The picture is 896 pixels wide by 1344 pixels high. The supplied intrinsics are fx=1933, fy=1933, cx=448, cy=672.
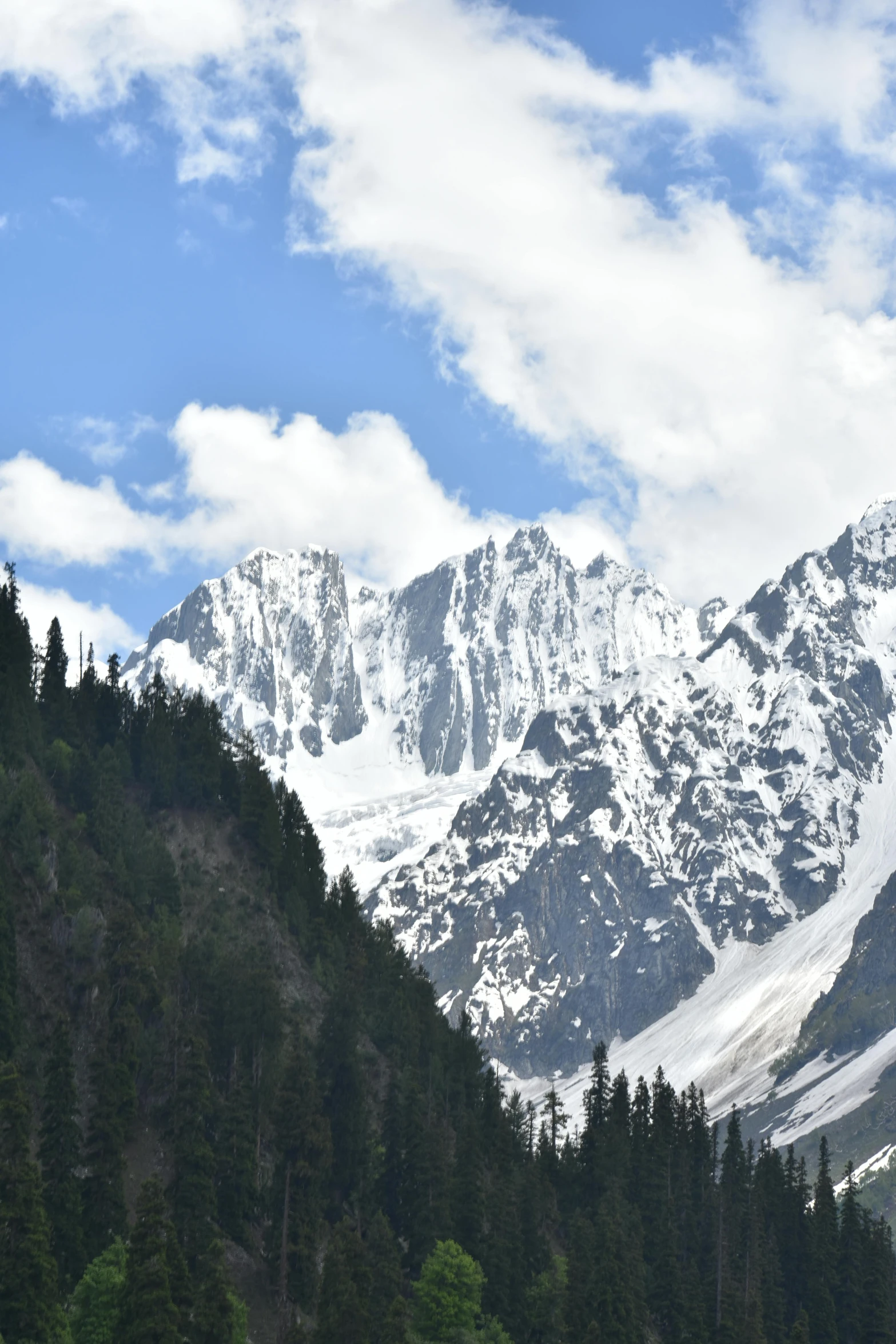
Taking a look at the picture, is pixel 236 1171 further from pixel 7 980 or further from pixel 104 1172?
pixel 7 980

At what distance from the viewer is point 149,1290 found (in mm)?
103188

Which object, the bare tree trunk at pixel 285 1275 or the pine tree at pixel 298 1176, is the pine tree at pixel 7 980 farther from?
the pine tree at pixel 298 1176

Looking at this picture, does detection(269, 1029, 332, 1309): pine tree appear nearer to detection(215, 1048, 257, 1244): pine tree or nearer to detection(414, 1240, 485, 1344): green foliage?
detection(215, 1048, 257, 1244): pine tree

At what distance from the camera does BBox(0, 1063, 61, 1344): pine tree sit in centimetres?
10044

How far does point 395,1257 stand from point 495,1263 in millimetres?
13168

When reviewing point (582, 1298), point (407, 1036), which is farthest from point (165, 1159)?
point (407, 1036)

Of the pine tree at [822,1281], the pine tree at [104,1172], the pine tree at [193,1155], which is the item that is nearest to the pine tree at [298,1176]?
the pine tree at [193,1155]

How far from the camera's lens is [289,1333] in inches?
4491

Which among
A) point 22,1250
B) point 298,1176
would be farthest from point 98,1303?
point 298,1176

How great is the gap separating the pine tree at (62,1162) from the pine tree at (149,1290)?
8756 millimetres

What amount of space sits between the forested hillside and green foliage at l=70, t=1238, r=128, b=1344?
163 mm

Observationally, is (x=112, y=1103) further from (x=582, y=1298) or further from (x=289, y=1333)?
(x=582, y=1298)

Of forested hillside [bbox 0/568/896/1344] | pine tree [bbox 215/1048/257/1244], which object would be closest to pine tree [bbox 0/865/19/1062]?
forested hillside [bbox 0/568/896/1344]

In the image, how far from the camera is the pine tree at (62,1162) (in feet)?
383
